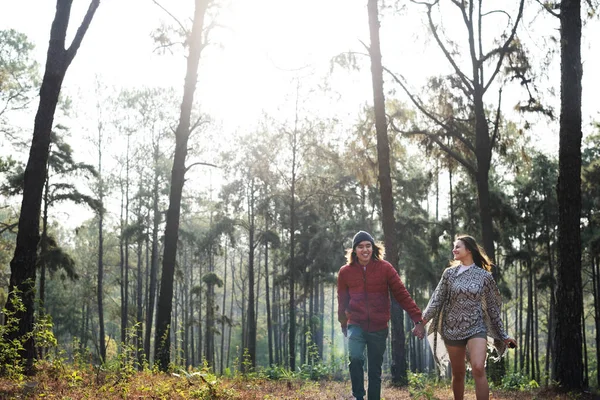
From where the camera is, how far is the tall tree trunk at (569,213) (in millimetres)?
8867

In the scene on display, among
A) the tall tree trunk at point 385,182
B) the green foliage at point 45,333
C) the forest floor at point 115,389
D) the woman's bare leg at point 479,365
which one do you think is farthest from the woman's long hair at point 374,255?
the tall tree trunk at point 385,182

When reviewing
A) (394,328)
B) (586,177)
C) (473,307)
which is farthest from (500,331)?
(586,177)

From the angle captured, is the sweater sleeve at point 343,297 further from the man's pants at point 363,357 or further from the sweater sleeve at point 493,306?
the sweater sleeve at point 493,306

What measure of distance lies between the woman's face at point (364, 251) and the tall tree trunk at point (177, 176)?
19.5 ft

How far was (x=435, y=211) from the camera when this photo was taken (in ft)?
133

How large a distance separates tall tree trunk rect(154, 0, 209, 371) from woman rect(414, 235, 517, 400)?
650 centimetres

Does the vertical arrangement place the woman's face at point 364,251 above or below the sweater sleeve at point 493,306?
above

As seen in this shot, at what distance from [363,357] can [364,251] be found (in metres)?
1.20

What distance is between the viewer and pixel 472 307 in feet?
→ 19.3

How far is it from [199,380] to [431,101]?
1035cm

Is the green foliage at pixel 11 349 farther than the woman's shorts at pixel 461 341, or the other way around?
the green foliage at pixel 11 349

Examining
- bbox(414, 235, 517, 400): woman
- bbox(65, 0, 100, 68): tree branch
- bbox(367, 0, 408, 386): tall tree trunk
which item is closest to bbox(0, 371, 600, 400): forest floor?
bbox(414, 235, 517, 400): woman

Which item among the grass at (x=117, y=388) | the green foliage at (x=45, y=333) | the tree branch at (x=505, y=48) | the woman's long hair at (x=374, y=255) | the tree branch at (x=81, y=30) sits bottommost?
the grass at (x=117, y=388)

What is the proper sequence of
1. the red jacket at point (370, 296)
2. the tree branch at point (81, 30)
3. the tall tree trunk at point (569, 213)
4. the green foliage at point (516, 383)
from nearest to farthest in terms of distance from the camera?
the red jacket at point (370, 296) < the tree branch at point (81, 30) < the tall tree trunk at point (569, 213) < the green foliage at point (516, 383)
